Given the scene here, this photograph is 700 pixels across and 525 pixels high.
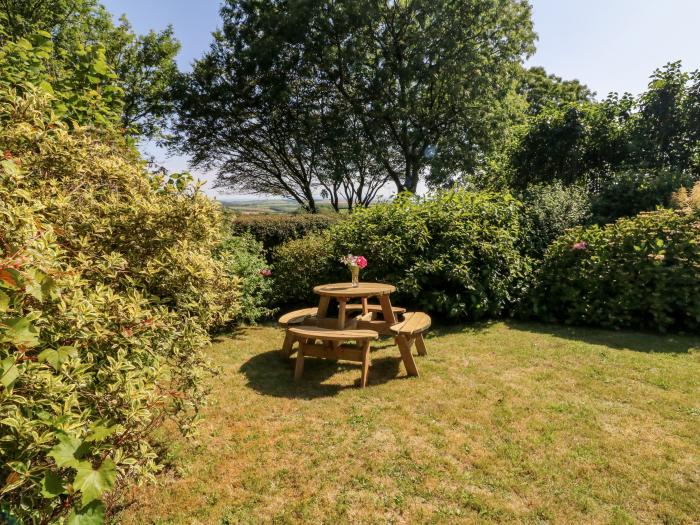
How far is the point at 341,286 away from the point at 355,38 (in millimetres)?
14946

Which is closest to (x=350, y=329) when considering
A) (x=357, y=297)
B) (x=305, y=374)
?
(x=357, y=297)

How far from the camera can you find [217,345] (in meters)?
6.30

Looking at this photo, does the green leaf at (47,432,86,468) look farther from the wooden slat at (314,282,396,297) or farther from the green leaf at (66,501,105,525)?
the wooden slat at (314,282,396,297)

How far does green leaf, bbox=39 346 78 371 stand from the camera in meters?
1.67

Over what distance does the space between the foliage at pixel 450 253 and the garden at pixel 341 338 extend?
49 mm

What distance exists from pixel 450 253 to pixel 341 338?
364 centimetres

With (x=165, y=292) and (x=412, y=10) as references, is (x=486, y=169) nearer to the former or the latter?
(x=412, y=10)

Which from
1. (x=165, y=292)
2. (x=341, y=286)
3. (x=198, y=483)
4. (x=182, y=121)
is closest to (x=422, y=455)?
(x=198, y=483)

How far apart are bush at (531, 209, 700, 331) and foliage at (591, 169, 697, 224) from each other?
2.96 meters

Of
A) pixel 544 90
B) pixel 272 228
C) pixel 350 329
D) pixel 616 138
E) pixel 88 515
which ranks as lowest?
pixel 350 329

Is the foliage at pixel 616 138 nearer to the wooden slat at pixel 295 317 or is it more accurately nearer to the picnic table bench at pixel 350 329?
the picnic table bench at pixel 350 329

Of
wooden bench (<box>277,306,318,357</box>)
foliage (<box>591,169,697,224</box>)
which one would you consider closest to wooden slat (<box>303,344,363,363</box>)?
wooden bench (<box>277,306,318,357</box>)

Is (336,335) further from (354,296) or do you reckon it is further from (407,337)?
(407,337)

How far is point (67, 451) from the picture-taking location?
161 cm
